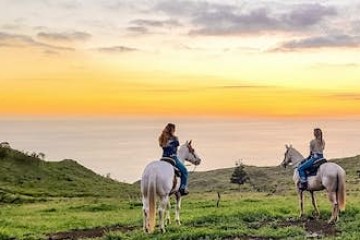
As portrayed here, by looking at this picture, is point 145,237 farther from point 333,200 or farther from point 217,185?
point 217,185

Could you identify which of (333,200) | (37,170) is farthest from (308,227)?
(37,170)

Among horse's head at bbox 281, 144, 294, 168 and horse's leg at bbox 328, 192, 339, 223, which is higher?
horse's head at bbox 281, 144, 294, 168

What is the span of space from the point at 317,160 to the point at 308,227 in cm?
279

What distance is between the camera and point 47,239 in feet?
62.2

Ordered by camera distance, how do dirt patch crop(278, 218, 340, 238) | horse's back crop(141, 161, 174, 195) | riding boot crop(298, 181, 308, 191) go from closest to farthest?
dirt patch crop(278, 218, 340, 238) → horse's back crop(141, 161, 174, 195) → riding boot crop(298, 181, 308, 191)

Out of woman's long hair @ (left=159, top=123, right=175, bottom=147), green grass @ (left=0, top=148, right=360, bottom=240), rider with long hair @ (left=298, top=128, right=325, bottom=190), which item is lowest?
green grass @ (left=0, top=148, right=360, bottom=240)

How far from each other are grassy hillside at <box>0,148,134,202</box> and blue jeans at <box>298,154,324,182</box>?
1055 inches

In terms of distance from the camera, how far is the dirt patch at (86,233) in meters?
19.5

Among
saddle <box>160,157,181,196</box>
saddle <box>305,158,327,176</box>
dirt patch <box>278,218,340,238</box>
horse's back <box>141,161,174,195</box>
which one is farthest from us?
saddle <box>305,158,327,176</box>

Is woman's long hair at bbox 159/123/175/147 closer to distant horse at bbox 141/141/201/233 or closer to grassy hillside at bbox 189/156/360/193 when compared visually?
distant horse at bbox 141/141/201/233

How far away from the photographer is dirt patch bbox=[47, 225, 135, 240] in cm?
1945

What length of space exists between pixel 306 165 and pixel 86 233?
8122 mm

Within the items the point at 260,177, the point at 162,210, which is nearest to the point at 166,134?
the point at 162,210

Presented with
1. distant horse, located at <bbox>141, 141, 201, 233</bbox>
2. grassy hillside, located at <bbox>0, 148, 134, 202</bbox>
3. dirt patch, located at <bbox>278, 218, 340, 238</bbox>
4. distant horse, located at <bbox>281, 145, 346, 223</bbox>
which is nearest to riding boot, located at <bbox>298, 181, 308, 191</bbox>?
distant horse, located at <bbox>281, 145, 346, 223</bbox>
